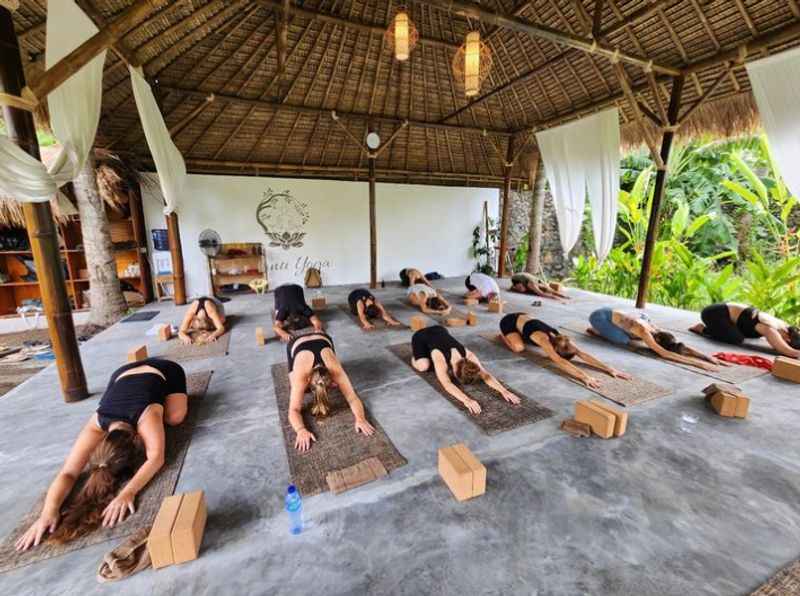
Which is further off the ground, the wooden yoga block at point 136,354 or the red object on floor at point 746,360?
the wooden yoga block at point 136,354

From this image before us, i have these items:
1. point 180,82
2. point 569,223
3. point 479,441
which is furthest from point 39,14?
point 569,223

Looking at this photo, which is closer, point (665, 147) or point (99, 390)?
point (99, 390)

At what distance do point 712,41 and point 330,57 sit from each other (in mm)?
5057

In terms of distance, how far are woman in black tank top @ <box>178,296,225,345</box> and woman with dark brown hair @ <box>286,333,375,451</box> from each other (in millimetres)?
2235

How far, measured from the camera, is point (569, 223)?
18.5 ft

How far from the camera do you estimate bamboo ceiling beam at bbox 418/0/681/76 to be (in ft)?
9.99

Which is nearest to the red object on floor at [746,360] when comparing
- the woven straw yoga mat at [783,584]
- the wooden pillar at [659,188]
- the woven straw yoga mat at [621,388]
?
the woven straw yoga mat at [621,388]

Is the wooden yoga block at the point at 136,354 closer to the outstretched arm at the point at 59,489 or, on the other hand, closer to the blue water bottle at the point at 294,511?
the outstretched arm at the point at 59,489

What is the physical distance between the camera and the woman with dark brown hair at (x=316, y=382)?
2.18 metres

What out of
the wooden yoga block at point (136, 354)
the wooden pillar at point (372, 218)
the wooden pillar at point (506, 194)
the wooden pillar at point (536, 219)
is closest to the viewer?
the wooden yoga block at point (136, 354)

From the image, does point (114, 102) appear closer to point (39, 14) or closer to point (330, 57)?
point (39, 14)

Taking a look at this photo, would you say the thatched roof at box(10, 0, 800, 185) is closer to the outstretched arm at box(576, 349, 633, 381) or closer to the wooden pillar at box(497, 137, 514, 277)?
the wooden pillar at box(497, 137, 514, 277)

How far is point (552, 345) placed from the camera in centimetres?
320

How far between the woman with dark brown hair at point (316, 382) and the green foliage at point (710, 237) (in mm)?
5340
